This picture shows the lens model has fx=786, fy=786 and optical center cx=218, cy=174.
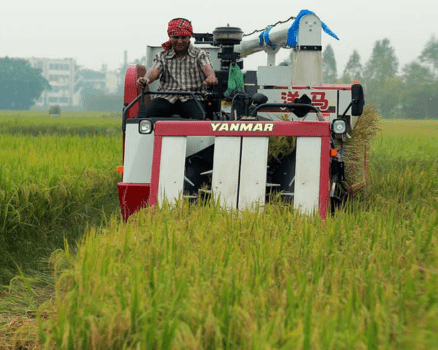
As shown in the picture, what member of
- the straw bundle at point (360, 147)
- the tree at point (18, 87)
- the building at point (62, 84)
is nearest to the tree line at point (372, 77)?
the tree at point (18, 87)

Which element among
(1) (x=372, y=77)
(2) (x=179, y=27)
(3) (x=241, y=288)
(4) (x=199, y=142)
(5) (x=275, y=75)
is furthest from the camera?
(1) (x=372, y=77)

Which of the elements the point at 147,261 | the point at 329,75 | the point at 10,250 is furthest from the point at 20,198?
the point at 329,75

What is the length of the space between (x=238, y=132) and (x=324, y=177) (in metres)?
0.76

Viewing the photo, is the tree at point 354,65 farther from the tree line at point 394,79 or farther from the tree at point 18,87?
the tree at point 18,87

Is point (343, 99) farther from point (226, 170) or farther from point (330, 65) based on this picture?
point (330, 65)

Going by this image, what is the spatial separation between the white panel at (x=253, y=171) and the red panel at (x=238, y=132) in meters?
0.08

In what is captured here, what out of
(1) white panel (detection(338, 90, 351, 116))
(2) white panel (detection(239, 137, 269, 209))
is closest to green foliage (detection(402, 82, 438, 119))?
(1) white panel (detection(338, 90, 351, 116))

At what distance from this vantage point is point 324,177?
611 cm

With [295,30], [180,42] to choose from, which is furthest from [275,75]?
[180,42]

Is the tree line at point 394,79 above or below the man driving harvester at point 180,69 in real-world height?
above

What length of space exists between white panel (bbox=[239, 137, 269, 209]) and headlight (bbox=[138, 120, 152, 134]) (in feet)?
2.89

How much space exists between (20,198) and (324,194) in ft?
10.3

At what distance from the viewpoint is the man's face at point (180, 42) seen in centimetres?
761

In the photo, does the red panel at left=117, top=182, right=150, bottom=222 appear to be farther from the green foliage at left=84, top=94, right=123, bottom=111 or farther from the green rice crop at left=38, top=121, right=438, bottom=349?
the green foliage at left=84, top=94, right=123, bottom=111
